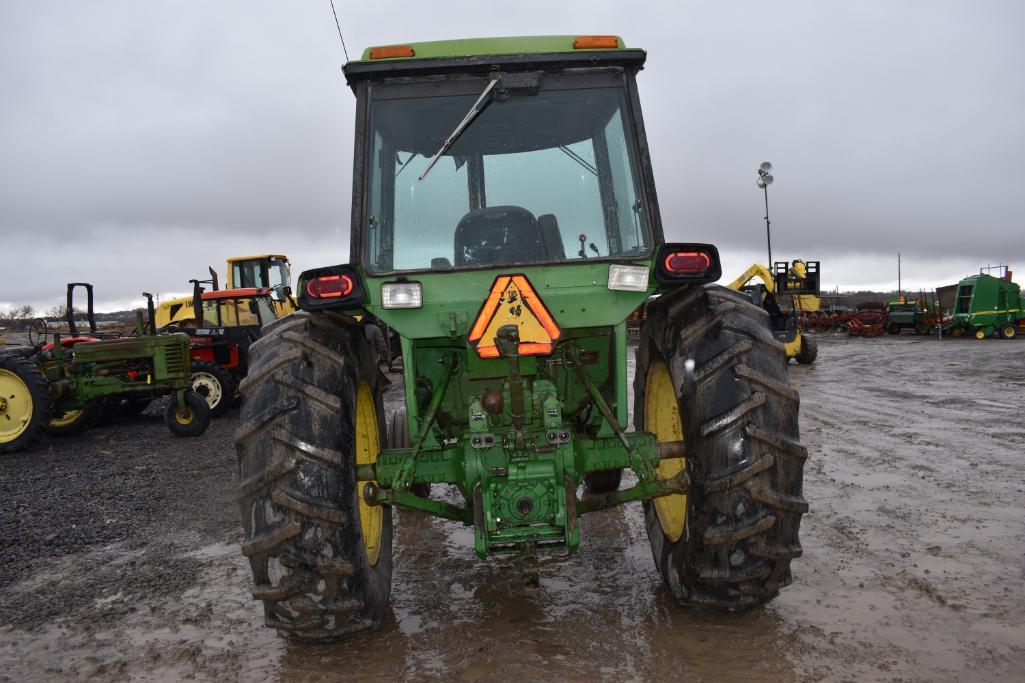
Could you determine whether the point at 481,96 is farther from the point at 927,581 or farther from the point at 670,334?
the point at 927,581

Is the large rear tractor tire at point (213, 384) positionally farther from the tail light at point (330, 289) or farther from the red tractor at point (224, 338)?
the tail light at point (330, 289)

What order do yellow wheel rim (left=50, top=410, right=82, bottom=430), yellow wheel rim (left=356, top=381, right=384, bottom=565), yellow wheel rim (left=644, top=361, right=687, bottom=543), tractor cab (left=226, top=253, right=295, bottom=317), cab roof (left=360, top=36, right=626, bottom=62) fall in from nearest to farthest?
1. cab roof (left=360, top=36, right=626, bottom=62)
2. yellow wheel rim (left=356, top=381, right=384, bottom=565)
3. yellow wheel rim (left=644, top=361, right=687, bottom=543)
4. yellow wheel rim (left=50, top=410, right=82, bottom=430)
5. tractor cab (left=226, top=253, right=295, bottom=317)

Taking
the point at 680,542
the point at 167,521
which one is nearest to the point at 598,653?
the point at 680,542

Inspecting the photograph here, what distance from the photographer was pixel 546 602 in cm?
351

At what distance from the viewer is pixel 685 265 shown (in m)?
3.08

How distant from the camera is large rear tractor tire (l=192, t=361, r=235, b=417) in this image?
444 inches

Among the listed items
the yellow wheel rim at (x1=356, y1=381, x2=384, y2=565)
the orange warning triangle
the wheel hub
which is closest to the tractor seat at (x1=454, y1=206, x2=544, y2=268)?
the orange warning triangle

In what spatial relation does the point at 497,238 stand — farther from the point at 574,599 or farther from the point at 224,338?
the point at 224,338

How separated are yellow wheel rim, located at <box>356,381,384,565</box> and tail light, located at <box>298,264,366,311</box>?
454 millimetres

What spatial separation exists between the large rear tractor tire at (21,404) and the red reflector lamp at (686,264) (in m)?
9.13

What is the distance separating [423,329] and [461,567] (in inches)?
65.9

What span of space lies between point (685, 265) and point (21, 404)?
9568 mm

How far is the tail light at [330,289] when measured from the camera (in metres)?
3.00

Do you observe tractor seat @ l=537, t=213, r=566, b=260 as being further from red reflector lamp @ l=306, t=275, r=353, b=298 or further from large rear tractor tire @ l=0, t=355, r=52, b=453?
large rear tractor tire @ l=0, t=355, r=52, b=453
